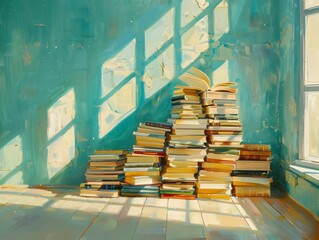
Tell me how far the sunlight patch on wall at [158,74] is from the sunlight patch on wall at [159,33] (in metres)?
0.11

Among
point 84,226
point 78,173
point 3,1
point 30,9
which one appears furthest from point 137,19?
point 84,226

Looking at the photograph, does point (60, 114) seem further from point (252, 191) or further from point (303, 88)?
point (303, 88)

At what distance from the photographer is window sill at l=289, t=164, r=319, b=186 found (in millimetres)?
2627

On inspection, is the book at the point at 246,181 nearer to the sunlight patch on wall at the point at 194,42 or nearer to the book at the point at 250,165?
the book at the point at 250,165

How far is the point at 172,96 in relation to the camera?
11.9 ft

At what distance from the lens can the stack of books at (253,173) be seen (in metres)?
3.24

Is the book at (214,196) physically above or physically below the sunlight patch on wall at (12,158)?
below

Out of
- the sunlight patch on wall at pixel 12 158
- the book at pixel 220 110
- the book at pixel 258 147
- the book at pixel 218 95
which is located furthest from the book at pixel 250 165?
the sunlight patch on wall at pixel 12 158

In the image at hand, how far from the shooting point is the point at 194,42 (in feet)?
12.1

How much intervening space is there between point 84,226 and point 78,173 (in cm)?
138

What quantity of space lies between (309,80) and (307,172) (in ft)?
2.76

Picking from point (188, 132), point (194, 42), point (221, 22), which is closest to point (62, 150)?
point (188, 132)

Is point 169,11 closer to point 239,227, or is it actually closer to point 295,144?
point 295,144

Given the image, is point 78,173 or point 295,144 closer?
point 295,144
